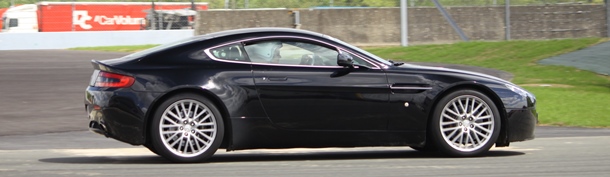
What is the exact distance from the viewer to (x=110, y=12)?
4688cm

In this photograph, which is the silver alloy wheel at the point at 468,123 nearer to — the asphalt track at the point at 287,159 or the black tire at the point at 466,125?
the black tire at the point at 466,125

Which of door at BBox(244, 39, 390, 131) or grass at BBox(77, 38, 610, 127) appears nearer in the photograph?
door at BBox(244, 39, 390, 131)

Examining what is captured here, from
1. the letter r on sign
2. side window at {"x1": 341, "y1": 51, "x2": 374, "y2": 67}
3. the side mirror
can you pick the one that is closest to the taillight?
the side mirror

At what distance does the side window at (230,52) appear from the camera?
8281 millimetres

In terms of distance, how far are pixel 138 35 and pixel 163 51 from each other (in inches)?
1222

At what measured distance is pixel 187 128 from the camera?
802 centimetres

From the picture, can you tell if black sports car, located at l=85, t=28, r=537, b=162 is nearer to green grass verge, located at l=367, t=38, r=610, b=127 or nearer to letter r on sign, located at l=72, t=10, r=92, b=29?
green grass verge, located at l=367, t=38, r=610, b=127

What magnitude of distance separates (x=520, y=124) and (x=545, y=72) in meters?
13.2

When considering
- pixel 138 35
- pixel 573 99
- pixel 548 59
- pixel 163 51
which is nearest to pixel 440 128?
pixel 163 51

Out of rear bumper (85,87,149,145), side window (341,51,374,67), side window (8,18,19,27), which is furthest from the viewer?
side window (8,18,19,27)

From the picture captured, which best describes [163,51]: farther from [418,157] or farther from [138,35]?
[138,35]

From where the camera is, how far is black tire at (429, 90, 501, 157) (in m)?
8.41

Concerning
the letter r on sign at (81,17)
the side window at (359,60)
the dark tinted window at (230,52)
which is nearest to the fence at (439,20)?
the letter r on sign at (81,17)

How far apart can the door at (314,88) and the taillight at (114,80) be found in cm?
104
